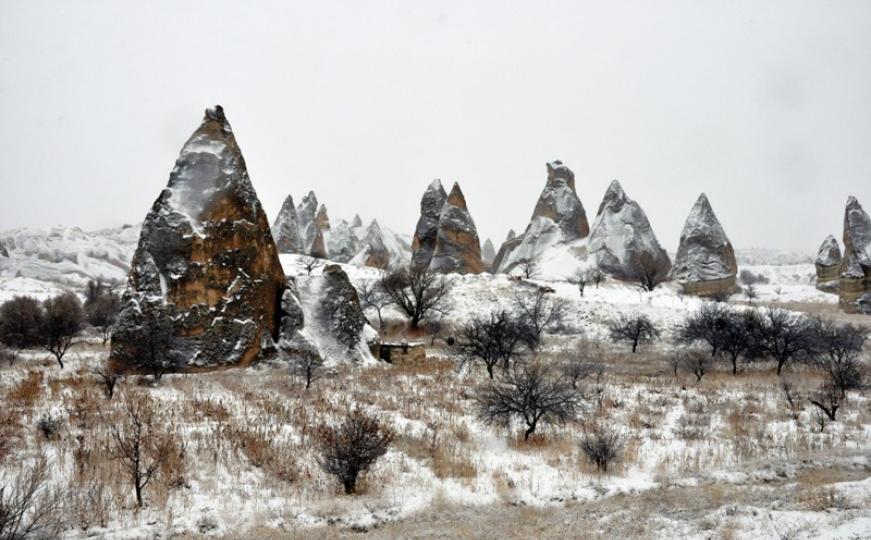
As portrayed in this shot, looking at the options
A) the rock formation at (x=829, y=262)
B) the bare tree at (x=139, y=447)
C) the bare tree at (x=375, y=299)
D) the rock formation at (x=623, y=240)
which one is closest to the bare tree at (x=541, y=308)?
the bare tree at (x=375, y=299)

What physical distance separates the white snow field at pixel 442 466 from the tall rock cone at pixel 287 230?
40.9 meters

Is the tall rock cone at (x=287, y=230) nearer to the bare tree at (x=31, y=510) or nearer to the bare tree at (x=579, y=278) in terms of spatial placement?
the bare tree at (x=579, y=278)

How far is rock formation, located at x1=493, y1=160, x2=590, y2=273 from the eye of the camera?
56406 millimetres

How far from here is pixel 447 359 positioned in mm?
18422

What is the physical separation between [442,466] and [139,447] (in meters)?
3.88

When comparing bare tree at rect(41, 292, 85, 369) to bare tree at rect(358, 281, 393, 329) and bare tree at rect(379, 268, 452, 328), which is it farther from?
bare tree at rect(379, 268, 452, 328)

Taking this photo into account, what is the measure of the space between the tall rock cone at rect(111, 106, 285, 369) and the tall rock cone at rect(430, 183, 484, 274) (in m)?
28.5

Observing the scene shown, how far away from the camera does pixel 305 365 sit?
13680 mm

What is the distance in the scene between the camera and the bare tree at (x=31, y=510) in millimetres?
4130

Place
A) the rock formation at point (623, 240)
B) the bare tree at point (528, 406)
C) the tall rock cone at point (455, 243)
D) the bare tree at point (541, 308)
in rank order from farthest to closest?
1. the rock formation at point (623, 240)
2. the tall rock cone at point (455, 243)
3. the bare tree at point (541, 308)
4. the bare tree at point (528, 406)

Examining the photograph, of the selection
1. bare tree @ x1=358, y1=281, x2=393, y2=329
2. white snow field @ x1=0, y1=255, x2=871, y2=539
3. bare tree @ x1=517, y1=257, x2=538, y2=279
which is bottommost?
white snow field @ x1=0, y1=255, x2=871, y2=539

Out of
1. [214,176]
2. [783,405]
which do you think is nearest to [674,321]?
[783,405]

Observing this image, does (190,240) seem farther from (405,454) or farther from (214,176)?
(405,454)

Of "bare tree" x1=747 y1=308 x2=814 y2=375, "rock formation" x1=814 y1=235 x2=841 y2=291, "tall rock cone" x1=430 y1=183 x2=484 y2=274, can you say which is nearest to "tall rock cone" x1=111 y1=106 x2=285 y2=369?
"bare tree" x1=747 y1=308 x2=814 y2=375
